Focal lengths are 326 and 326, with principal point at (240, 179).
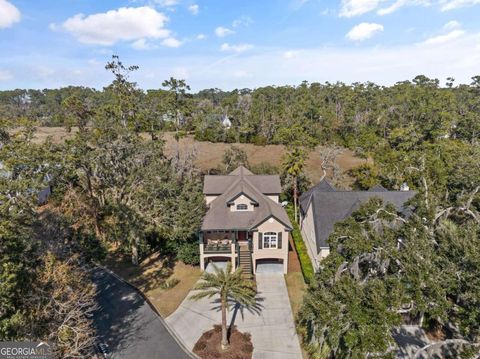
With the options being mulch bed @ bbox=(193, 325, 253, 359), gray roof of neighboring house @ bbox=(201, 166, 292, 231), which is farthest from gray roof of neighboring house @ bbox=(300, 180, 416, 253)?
mulch bed @ bbox=(193, 325, 253, 359)

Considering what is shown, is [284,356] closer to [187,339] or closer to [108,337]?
[187,339]

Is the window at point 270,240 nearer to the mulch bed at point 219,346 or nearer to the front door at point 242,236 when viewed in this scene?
the front door at point 242,236

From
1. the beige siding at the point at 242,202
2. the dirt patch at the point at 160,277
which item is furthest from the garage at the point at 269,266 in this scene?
the dirt patch at the point at 160,277

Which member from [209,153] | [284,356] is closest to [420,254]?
[284,356]

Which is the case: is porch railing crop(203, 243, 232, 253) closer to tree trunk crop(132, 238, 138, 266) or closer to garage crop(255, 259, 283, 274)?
garage crop(255, 259, 283, 274)

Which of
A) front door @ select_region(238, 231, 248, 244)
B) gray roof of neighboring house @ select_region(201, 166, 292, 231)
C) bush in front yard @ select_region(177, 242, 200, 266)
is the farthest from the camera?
front door @ select_region(238, 231, 248, 244)

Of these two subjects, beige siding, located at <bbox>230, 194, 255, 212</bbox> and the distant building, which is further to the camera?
the distant building
